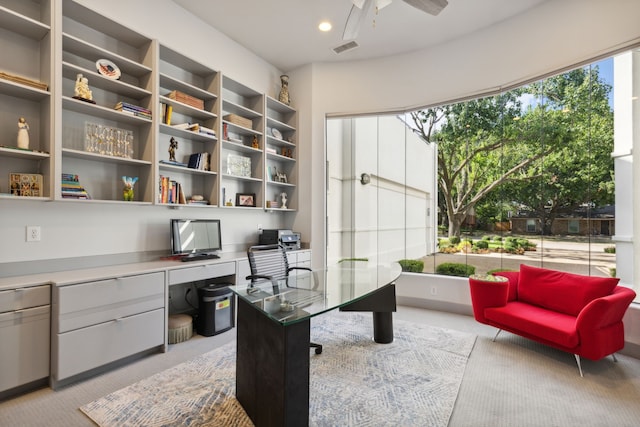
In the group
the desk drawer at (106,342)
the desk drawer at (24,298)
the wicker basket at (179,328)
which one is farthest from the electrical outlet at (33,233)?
the wicker basket at (179,328)

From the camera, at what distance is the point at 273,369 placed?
5.60 feet

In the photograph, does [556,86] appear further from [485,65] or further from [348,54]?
[348,54]

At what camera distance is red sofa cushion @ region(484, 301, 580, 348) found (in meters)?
2.56

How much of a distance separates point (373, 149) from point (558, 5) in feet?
8.81

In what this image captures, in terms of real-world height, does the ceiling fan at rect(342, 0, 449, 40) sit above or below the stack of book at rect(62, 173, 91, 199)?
above

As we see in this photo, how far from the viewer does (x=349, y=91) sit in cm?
468

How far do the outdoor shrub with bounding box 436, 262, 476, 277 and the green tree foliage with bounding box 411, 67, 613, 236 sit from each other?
440 millimetres

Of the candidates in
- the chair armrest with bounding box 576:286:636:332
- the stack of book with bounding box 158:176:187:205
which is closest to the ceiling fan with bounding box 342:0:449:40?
the stack of book with bounding box 158:176:187:205

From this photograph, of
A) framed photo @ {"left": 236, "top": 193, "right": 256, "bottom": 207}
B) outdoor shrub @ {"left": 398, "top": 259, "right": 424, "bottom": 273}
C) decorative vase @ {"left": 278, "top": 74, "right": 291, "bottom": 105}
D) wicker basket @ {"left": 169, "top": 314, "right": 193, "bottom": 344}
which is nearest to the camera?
wicker basket @ {"left": 169, "top": 314, "right": 193, "bottom": 344}

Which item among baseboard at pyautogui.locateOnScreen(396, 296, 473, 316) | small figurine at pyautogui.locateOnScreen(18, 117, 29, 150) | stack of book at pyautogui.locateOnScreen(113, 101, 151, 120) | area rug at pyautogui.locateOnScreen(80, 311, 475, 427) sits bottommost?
area rug at pyautogui.locateOnScreen(80, 311, 475, 427)

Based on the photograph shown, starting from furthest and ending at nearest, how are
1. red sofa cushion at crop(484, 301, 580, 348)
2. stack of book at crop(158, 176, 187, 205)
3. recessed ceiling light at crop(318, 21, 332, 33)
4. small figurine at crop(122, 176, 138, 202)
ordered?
recessed ceiling light at crop(318, 21, 332, 33), stack of book at crop(158, 176, 187, 205), small figurine at crop(122, 176, 138, 202), red sofa cushion at crop(484, 301, 580, 348)

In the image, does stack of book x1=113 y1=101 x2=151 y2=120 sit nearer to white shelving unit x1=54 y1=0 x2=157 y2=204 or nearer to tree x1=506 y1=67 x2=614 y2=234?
white shelving unit x1=54 y1=0 x2=157 y2=204

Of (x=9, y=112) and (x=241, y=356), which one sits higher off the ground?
(x=9, y=112)

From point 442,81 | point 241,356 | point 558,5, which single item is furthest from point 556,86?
point 241,356
